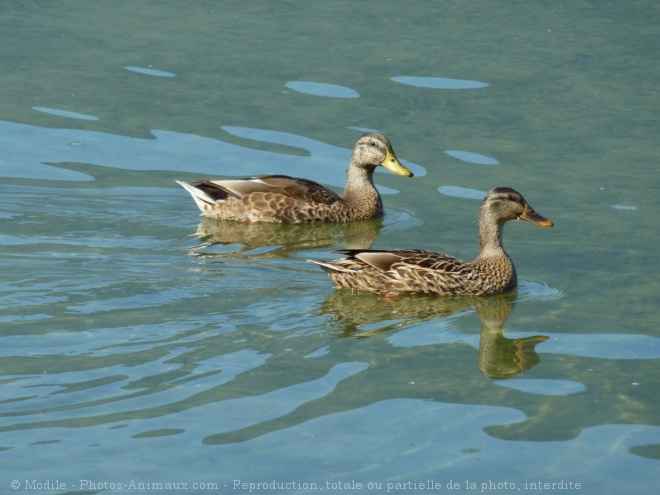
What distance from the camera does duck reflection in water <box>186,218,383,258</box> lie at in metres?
12.8

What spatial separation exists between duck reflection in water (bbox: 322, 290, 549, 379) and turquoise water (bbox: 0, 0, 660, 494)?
0.03 metres

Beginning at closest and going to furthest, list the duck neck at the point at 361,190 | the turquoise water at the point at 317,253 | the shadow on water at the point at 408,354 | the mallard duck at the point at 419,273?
the turquoise water at the point at 317,253, the shadow on water at the point at 408,354, the mallard duck at the point at 419,273, the duck neck at the point at 361,190

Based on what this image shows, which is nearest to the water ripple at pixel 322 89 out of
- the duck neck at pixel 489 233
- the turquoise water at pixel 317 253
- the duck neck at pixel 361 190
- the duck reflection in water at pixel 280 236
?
the turquoise water at pixel 317 253

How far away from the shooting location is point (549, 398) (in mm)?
8992

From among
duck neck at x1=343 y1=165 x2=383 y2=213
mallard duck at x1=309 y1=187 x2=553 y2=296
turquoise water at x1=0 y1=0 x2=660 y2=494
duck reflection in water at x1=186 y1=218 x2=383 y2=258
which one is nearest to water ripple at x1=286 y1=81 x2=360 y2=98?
turquoise water at x1=0 y1=0 x2=660 y2=494

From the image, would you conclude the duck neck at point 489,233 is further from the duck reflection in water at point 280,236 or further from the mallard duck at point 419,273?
the duck reflection in water at point 280,236

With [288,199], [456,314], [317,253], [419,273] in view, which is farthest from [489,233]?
[288,199]

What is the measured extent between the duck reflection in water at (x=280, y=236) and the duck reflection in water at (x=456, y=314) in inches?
62.0

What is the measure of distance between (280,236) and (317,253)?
87cm

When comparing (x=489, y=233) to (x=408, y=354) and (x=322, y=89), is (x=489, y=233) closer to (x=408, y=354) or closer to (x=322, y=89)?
(x=408, y=354)

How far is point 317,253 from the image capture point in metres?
12.7

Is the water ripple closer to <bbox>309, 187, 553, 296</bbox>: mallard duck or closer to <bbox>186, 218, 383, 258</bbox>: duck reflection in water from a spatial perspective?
<bbox>186, 218, 383, 258</bbox>: duck reflection in water

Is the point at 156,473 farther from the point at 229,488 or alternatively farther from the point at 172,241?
the point at 172,241

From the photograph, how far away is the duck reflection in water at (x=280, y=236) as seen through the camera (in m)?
12.8
